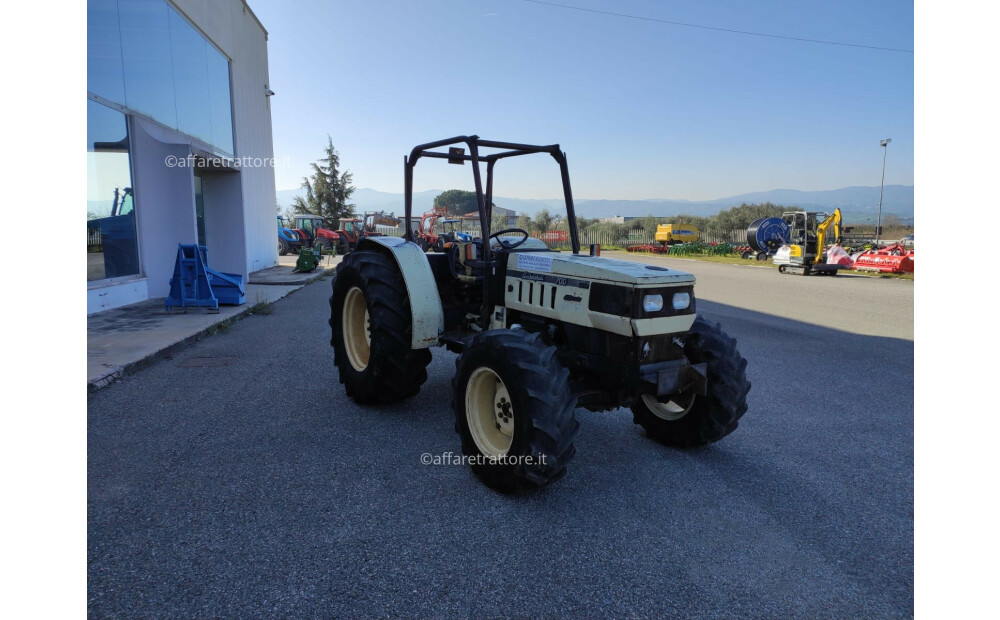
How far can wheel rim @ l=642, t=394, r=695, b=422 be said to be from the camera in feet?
11.7

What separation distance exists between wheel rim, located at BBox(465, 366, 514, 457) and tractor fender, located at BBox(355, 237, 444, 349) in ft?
2.98

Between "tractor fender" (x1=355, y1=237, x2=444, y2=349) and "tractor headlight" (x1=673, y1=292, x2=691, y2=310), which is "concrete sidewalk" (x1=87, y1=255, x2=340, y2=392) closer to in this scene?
"tractor fender" (x1=355, y1=237, x2=444, y2=349)

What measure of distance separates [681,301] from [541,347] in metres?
0.92

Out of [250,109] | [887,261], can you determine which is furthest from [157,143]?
[887,261]

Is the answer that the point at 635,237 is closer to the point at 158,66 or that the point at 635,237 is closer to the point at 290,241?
the point at 290,241

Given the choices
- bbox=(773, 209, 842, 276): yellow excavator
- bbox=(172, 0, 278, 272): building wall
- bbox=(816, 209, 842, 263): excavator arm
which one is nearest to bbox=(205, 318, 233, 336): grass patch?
bbox=(172, 0, 278, 272): building wall

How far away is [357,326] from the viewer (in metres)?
4.86

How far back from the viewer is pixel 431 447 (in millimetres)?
3617

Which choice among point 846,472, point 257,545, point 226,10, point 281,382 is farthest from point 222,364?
point 226,10

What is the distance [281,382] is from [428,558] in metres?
3.22

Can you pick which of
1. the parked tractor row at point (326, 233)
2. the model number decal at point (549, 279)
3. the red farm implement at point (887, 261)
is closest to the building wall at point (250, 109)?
the parked tractor row at point (326, 233)

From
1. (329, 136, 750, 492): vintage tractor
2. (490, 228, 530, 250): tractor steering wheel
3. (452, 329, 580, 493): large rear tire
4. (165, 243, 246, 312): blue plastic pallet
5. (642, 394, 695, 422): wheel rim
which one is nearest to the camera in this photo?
(452, 329, 580, 493): large rear tire

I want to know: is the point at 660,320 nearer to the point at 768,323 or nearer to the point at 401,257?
the point at 401,257

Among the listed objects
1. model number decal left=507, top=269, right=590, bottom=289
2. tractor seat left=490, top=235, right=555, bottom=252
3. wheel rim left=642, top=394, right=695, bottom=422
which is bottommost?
wheel rim left=642, top=394, right=695, bottom=422
